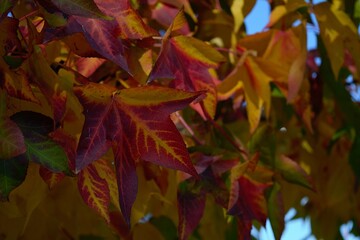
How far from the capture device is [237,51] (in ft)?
3.22

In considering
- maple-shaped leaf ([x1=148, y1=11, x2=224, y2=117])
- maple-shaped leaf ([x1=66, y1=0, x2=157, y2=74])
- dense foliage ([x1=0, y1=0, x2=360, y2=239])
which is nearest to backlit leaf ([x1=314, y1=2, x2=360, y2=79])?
dense foliage ([x1=0, y1=0, x2=360, y2=239])

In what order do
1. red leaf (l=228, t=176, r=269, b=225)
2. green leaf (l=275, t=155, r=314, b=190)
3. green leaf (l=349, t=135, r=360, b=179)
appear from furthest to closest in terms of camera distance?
1. green leaf (l=349, t=135, r=360, b=179)
2. green leaf (l=275, t=155, r=314, b=190)
3. red leaf (l=228, t=176, r=269, b=225)

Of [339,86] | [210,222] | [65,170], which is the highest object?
[65,170]

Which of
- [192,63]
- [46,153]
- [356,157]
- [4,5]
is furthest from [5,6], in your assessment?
[356,157]

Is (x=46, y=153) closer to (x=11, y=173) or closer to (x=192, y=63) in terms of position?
Answer: (x=11, y=173)

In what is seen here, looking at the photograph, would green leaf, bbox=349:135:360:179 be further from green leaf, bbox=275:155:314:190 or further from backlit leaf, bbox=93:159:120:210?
backlit leaf, bbox=93:159:120:210

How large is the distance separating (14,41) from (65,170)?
0.34ft

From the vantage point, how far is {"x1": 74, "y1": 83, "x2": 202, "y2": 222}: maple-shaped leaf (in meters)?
0.56

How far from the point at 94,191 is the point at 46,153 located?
0.06m

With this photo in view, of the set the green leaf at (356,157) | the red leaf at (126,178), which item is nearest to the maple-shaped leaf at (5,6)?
the red leaf at (126,178)

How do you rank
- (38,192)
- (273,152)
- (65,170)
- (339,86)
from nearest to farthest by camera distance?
(65,170) < (38,192) < (273,152) < (339,86)

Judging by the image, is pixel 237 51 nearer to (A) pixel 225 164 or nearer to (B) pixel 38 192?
(A) pixel 225 164

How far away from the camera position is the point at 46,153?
541 mm

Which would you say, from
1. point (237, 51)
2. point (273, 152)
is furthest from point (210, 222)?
point (237, 51)
